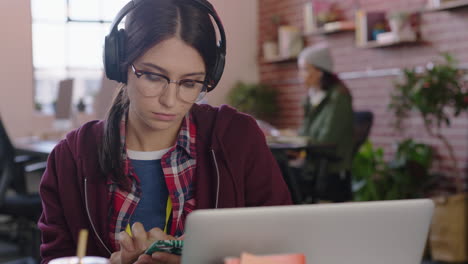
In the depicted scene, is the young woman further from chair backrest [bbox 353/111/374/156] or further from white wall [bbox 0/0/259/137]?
chair backrest [bbox 353/111/374/156]

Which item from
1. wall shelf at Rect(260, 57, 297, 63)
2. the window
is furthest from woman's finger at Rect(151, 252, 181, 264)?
wall shelf at Rect(260, 57, 297, 63)

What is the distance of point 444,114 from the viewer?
3.99 m

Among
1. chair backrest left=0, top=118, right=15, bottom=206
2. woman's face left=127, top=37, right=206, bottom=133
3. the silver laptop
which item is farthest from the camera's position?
chair backrest left=0, top=118, right=15, bottom=206

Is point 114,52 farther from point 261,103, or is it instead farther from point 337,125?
point 261,103

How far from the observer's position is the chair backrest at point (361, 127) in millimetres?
4039

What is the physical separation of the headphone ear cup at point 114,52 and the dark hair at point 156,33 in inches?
0.5

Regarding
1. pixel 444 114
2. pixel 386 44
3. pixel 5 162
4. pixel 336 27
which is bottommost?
pixel 5 162

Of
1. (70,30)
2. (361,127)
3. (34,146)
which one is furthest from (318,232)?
(361,127)

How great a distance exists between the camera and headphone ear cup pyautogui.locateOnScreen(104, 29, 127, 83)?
1.29m

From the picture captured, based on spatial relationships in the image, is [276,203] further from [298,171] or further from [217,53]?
[298,171]

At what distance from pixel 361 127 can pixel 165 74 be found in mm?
3038

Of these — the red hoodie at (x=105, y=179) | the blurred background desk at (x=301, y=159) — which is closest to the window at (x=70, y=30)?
the red hoodie at (x=105, y=179)

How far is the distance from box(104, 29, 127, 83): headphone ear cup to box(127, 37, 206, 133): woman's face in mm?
40

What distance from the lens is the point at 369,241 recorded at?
2.92 ft
